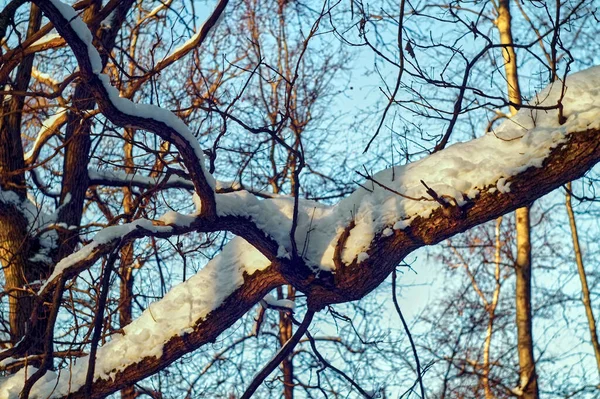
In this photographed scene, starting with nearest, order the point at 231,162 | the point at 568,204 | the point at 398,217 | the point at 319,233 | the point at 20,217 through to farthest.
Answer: the point at 398,217 < the point at 319,233 < the point at 20,217 < the point at 231,162 < the point at 568,204

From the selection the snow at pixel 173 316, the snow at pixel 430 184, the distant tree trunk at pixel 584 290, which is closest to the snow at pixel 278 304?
the snow at pixel 173 316

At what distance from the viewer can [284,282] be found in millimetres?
3631

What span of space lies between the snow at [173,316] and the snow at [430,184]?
34cm

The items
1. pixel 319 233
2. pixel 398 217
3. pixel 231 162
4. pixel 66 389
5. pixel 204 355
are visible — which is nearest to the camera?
pixel 398 217

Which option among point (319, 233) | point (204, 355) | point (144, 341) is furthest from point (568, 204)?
point (144, 341)

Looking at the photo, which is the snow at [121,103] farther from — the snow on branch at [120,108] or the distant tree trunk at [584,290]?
the distant tree trunk at [584,290]

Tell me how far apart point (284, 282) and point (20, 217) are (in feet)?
10.6

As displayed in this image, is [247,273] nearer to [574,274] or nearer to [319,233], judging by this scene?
[319,233]

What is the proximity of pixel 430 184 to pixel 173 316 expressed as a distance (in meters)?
1.69

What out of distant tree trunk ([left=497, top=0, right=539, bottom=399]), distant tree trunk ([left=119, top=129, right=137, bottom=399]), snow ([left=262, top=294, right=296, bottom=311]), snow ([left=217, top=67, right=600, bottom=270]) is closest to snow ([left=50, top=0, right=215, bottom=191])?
snow ([left=217, top=67, right=600, bottom=270])

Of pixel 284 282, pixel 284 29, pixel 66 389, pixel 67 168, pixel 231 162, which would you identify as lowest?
pixel 66 389

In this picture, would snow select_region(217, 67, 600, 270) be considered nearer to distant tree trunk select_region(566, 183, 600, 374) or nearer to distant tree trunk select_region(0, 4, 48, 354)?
distant tree trunk select_region(0, 4, 48, 354)

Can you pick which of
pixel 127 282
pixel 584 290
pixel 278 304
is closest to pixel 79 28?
pixel 278 304

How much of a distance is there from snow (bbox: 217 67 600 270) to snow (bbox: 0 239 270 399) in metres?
0.34
